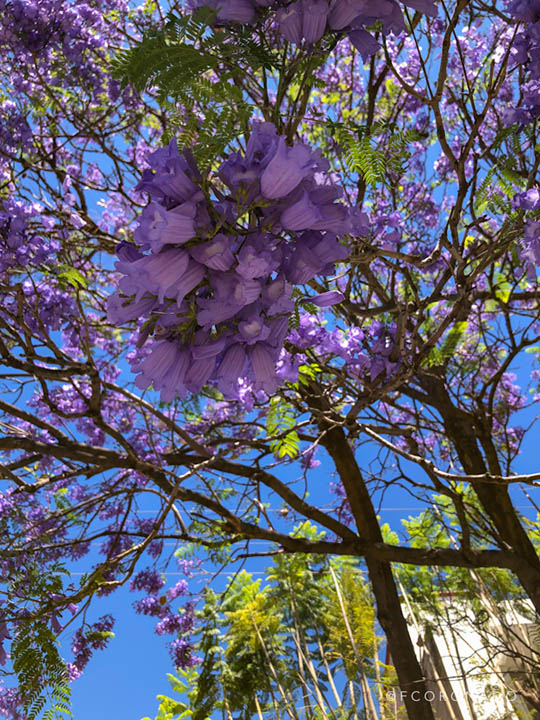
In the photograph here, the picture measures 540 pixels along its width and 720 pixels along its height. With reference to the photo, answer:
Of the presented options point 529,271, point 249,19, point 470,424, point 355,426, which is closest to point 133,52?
point 249,19

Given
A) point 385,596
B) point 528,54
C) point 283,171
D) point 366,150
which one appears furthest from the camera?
point 385,596

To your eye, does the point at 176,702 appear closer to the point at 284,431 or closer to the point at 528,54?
the point at 284,431

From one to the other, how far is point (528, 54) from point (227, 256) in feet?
4.45

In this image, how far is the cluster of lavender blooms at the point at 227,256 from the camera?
0.59 m

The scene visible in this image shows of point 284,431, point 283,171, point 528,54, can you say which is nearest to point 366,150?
point 283,171

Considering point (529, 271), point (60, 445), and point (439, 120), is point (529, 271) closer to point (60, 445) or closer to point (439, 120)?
point (439, 120)

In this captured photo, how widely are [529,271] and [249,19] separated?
889 millimetres

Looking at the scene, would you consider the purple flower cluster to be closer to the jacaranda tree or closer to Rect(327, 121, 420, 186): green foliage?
the jacaranda tree

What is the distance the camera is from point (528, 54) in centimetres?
149

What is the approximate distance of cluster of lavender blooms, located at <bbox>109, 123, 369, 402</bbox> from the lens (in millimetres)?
586

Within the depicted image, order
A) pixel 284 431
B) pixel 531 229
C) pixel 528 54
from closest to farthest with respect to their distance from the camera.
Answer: pixel 531 229, pixel 528 54, pixel 284 431

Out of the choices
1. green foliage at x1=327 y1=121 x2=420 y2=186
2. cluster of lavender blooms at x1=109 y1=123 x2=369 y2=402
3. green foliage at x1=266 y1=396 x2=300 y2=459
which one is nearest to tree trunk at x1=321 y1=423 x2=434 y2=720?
green foliage at x1=266 y1=396 x2=300 y2=459

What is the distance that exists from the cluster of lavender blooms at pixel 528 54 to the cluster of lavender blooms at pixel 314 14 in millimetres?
674

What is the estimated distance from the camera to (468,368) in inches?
162
